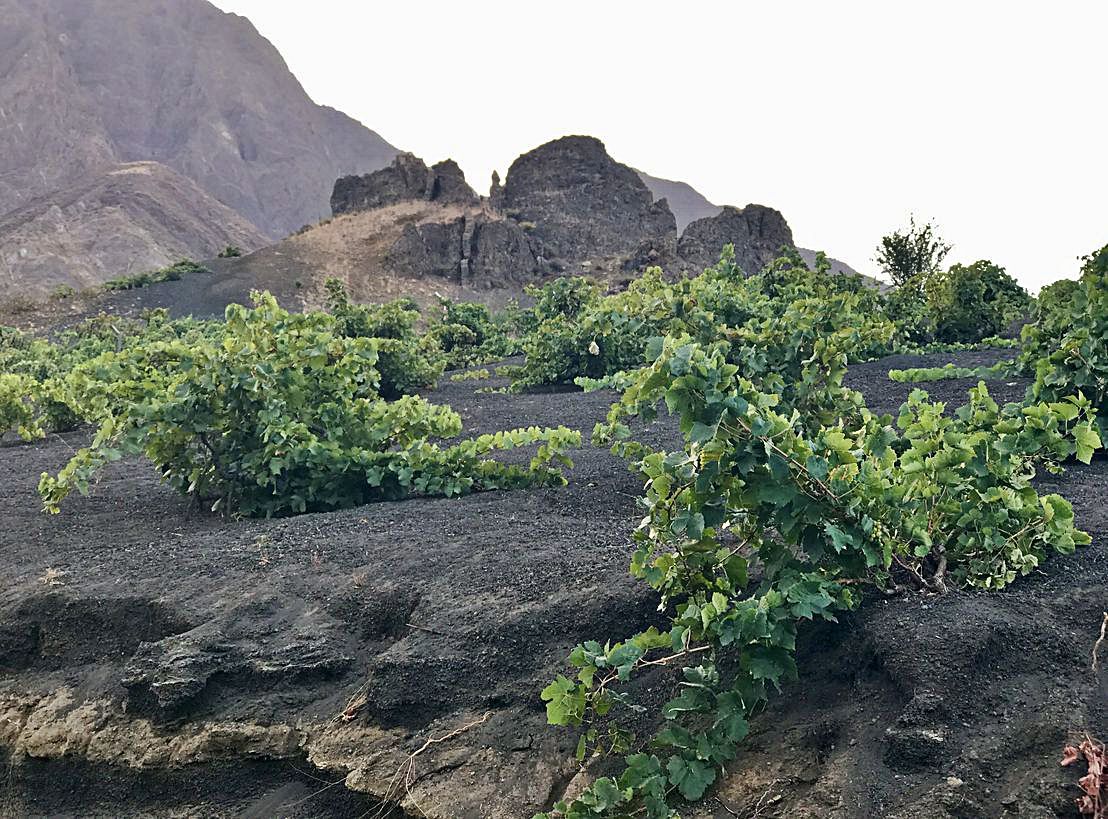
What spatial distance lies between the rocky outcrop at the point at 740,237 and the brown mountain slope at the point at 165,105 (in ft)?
222

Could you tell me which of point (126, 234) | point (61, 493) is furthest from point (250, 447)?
point (126, 234)

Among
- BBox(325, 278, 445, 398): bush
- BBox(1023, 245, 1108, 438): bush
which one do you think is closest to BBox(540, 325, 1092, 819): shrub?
BBox(1023, 245, 1108, 438): bush

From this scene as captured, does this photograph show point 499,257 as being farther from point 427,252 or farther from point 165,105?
point 165,105

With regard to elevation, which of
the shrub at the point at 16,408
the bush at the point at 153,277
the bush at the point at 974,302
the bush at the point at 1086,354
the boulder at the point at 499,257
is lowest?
the shrub at the point at 16,408

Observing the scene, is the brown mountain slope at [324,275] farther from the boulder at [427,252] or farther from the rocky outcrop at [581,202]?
the rocky outcrop at [581,202]

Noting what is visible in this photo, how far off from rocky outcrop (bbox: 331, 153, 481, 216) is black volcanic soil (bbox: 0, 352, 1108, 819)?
4892 centimetres

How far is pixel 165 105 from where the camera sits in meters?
119

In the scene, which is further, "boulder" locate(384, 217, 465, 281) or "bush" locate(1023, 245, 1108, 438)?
"boulder" locate(384, 217, 465, 281)

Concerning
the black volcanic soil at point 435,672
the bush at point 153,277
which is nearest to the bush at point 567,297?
the black volcanic soil at point 435,672

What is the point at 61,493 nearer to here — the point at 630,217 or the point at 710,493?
the point at 710,493

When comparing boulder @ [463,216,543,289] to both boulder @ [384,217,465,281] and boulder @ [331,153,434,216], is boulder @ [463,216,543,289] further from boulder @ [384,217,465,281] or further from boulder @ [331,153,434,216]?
boulder @ [331,153,434,216]

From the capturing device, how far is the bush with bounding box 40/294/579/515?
→ 540cm

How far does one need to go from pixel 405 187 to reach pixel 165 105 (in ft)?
268

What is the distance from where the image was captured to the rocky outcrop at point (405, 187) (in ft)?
172
